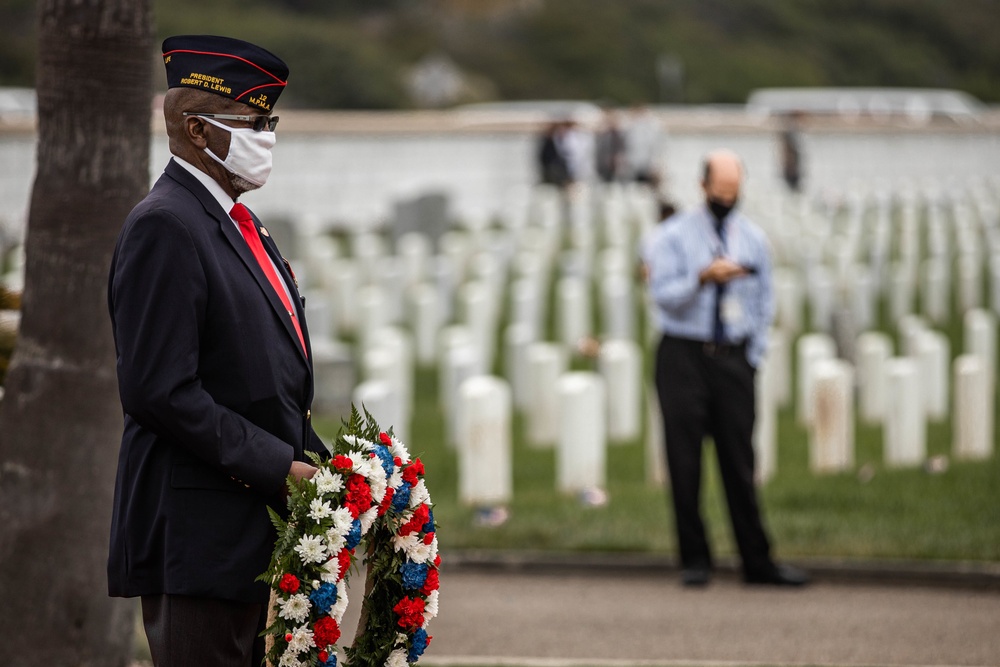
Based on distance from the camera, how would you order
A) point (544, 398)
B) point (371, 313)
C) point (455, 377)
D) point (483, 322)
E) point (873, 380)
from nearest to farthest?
point (455, 377) → point (544, 398) → point (873, 380) → point (483, 322) → point (371, 313)

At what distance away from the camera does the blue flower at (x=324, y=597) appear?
3387 mm

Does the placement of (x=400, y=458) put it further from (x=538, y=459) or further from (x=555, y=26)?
(x=555, y=26)

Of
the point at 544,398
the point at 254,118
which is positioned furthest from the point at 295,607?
the point at 544,398

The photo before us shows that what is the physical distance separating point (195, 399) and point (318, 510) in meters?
0.39

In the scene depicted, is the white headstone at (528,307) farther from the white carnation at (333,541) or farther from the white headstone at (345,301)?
the white carnation at (333,541)

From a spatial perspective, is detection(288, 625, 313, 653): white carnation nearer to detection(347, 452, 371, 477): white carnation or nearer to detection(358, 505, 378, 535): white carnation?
detection(358, 505, 378, 535): white carnation

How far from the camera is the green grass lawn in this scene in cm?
772

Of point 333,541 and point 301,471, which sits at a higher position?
point 301,471

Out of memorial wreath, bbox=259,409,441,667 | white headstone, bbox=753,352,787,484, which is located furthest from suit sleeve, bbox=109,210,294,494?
white headstone, bbox=753,352,787,484

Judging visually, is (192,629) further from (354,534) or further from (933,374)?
(933,374)

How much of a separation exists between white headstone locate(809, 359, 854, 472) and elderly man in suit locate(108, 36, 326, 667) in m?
6.20

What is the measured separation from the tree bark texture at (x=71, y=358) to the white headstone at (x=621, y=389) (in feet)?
A: 19.5

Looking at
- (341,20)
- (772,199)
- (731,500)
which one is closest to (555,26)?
(341,20)

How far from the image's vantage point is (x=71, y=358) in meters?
5.04
